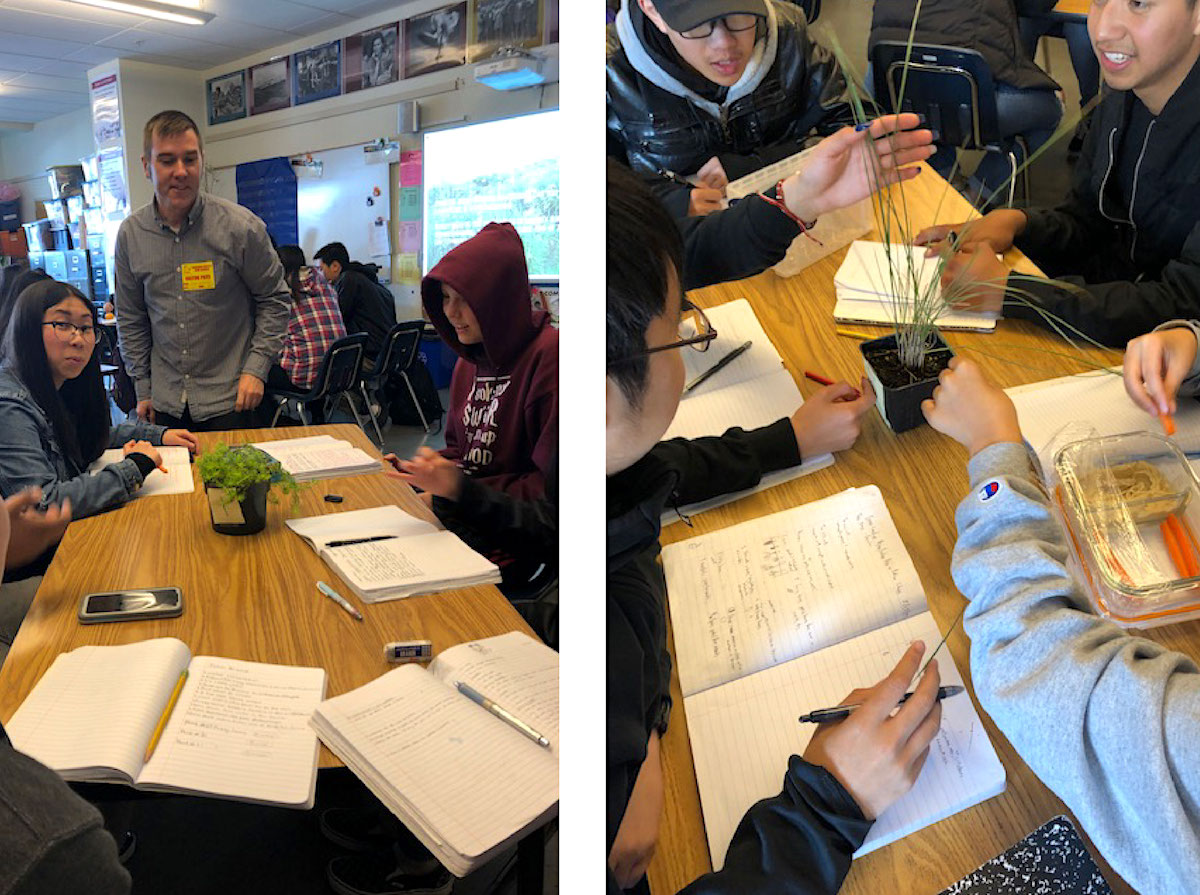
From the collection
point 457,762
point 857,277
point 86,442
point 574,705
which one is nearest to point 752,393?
point 857,277

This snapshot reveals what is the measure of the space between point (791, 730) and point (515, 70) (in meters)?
0.74

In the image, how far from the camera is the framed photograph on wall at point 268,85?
2.66 ft

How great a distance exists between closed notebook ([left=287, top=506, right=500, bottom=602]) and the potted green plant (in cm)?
5

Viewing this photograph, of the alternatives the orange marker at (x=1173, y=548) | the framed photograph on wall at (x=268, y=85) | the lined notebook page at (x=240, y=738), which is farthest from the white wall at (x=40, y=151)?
the orange marker at (x=1173, y=548)

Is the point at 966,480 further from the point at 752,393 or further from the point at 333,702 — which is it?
the point at 333,702

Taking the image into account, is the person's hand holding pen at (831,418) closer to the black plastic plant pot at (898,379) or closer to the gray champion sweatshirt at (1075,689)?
the black plastic plant pot at (898,379)

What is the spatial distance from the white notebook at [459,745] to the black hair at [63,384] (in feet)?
1.12

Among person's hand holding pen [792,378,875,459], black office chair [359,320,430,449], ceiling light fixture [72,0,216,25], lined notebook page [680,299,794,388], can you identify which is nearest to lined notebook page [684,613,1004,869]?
person's hand holding pen [792,378,875,459]

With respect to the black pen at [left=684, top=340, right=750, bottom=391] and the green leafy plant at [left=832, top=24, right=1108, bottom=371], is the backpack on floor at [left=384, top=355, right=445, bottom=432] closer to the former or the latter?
the black pen at [left=684, top=340, right=750, bottom=391]

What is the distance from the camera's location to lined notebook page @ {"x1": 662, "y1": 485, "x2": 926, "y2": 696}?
2.20ft

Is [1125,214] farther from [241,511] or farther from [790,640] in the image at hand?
[241,511]

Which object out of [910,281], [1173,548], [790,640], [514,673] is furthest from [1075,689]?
[514,673]

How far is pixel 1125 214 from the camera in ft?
1.92

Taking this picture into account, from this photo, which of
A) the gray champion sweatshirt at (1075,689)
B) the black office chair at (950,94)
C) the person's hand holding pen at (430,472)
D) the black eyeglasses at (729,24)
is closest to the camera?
the gray champion sweatshirt at (1075,689)
